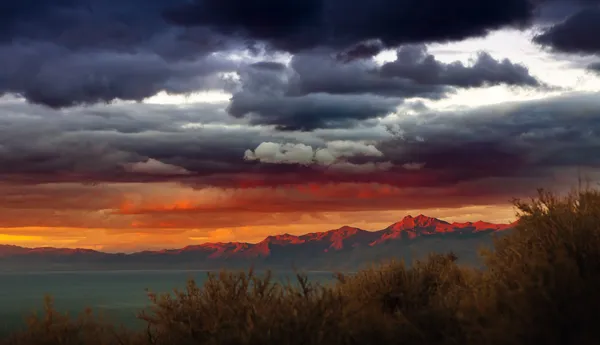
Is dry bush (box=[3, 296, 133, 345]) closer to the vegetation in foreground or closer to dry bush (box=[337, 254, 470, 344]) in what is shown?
the vegetation in foreground

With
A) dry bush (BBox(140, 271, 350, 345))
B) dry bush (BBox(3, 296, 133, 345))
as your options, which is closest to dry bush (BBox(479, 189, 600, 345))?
dry bush (BBox(140, 271, 350, 345))

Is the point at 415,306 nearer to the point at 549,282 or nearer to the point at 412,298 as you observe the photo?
the point at 412,298

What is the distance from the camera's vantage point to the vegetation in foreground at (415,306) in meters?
17.8

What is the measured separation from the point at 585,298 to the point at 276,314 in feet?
22.3

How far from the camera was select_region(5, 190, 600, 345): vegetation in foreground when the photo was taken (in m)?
17.8

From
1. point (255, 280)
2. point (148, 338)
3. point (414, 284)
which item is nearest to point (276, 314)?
point (255, 280)

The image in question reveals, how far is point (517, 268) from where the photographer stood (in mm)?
19906

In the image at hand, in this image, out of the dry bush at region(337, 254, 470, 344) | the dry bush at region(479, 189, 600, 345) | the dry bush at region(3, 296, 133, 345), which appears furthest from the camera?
the dry bush at region(3, 296, 133, 345)

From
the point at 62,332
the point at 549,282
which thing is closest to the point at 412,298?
the point at 549,282

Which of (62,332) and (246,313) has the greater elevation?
(246,313)

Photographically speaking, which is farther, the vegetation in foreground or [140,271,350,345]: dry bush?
[140,271,350,345]: dry bush

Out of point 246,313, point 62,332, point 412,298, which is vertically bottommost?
point 62,332

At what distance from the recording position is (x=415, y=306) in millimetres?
22047

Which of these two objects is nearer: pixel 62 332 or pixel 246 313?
pixel 246 313
